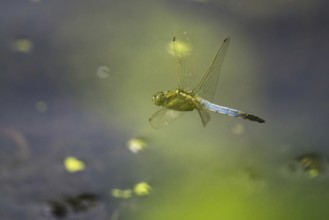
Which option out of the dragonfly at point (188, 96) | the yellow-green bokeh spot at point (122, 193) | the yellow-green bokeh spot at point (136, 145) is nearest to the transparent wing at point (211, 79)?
the dragonfly at point (188, 96)

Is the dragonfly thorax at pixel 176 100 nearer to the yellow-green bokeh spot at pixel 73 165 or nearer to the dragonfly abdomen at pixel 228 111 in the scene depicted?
the dragonfly abdomen at pixel 228 111

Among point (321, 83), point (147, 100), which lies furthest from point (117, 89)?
point (321, 83)

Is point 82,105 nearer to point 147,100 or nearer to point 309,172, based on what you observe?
point 147,100

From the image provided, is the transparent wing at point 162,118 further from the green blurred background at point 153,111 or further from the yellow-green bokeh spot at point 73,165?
the yellow-green bokeh spot at point 73,165

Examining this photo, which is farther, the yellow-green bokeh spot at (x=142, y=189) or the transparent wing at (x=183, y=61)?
the transparent wing at (x=183, y=61)

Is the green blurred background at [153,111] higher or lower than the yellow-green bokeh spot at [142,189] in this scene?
higher

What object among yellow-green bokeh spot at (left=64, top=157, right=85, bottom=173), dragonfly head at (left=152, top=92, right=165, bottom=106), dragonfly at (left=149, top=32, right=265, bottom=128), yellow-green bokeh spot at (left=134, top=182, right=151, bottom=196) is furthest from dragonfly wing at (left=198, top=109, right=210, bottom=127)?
yellow-green bokeh spot at (left=64, top=157, right=85, bottom=173)

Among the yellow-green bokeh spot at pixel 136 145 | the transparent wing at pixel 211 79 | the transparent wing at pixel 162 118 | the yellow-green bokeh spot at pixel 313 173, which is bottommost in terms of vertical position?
the yellow-green bokeh spot at pixel 313 173
